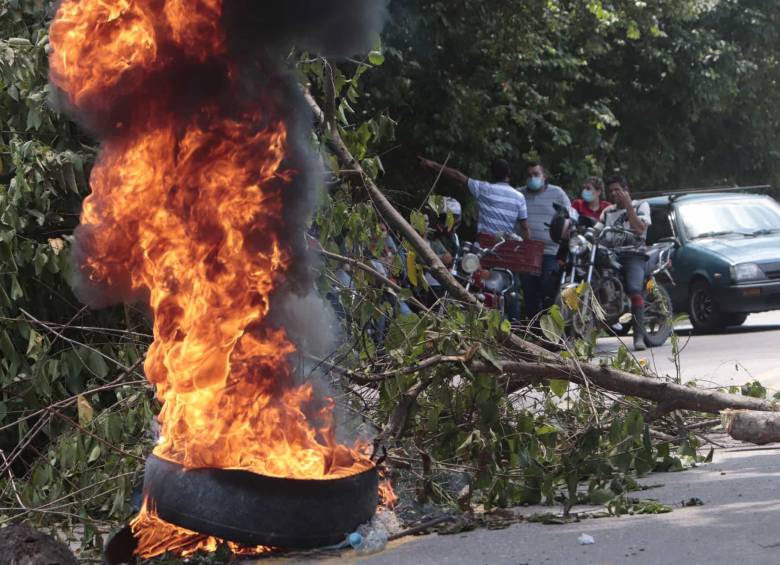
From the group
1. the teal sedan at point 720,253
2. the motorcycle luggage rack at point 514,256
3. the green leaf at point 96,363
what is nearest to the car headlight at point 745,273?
the teal sedan at point 720,253

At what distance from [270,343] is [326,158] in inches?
74.3

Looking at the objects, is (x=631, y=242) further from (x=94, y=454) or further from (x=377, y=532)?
(x=377, y=532)

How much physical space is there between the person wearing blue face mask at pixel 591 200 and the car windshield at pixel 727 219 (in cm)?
213

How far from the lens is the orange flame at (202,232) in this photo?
504cm

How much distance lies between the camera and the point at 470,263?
12094 mm

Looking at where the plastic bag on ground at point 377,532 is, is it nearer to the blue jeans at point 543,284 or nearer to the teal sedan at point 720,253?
the blue jeans at point 543,284

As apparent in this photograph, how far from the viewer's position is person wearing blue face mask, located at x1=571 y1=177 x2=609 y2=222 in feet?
45.2

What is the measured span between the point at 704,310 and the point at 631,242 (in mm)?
2629

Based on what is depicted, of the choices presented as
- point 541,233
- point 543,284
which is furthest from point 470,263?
point 541,233

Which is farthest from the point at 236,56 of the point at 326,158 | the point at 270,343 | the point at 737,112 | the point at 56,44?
the point at 737,112

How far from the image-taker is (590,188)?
13.8 meters

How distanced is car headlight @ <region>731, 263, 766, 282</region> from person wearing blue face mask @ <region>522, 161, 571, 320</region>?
2.44 m

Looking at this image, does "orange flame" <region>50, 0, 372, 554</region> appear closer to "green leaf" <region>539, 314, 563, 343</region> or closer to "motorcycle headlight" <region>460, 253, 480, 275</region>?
"green leaf" <region>539, 314, 563, 343</region>

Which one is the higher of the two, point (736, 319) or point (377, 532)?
point (377, 532)
